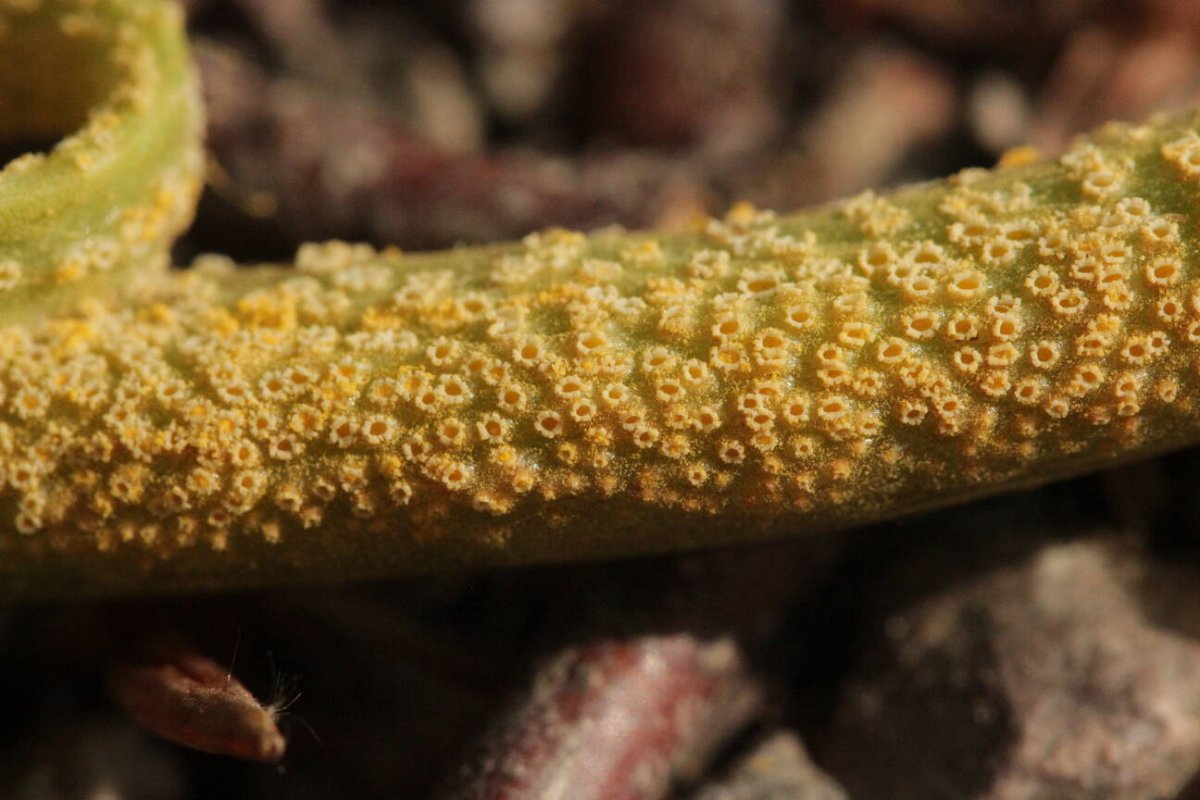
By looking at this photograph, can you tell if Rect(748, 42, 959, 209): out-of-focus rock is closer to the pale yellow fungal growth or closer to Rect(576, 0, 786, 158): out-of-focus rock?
Rect(576, 0, 786, 158): out-of-focus rock

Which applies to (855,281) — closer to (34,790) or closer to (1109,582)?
(1109,582)

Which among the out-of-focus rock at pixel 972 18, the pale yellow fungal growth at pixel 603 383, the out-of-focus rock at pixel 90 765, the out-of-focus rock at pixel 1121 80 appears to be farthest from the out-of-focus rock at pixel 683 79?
the out-of-focus rock at pixel 90 765

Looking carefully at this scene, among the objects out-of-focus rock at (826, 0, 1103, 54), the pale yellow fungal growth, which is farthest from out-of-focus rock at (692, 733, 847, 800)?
out-of-focus rock at (826, 0, 1103, 54)

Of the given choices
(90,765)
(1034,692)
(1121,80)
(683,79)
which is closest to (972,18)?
(1121,80)

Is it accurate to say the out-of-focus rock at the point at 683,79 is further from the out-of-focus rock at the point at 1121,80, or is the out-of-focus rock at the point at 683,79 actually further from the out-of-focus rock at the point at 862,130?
→ the out-of-focus rock at the point at 1121,80

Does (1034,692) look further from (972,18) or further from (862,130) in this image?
(972,18)

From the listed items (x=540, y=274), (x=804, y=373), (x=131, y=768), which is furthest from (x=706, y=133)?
(x=131, y=768)
